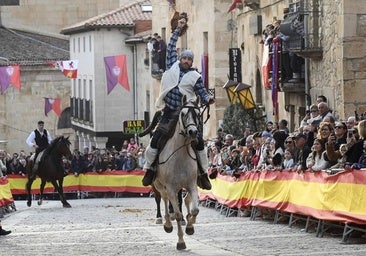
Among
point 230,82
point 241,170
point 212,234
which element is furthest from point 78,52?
point 212,234

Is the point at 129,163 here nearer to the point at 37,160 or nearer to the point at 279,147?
the point at 37,160

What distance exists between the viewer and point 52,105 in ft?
261

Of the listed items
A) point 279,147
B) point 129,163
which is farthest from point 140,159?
point 279,147

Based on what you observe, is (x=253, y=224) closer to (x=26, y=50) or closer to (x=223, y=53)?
(x=223, y=53)

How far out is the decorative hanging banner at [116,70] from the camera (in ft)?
217

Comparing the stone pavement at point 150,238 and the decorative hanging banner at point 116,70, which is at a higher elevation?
the decorative hanging banner at point 116,70

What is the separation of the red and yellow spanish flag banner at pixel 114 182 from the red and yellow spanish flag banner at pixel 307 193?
1745 centimetres

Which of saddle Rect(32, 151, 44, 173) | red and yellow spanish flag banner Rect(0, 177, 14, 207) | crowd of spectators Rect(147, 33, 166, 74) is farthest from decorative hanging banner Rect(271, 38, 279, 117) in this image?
crowd of spectators Rect(147, 33, 166, 74)

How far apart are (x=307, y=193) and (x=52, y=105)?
56.4 metres

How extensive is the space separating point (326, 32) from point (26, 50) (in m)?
50.4

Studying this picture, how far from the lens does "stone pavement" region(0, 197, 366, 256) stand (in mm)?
20641

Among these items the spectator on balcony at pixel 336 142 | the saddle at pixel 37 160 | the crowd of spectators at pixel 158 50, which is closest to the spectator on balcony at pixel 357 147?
the spectator on balcony at pixel 336 142

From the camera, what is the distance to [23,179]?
48875 mm

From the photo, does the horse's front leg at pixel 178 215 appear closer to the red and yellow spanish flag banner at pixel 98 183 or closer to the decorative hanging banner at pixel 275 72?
the decorative hanging banner at pixel 275 72
